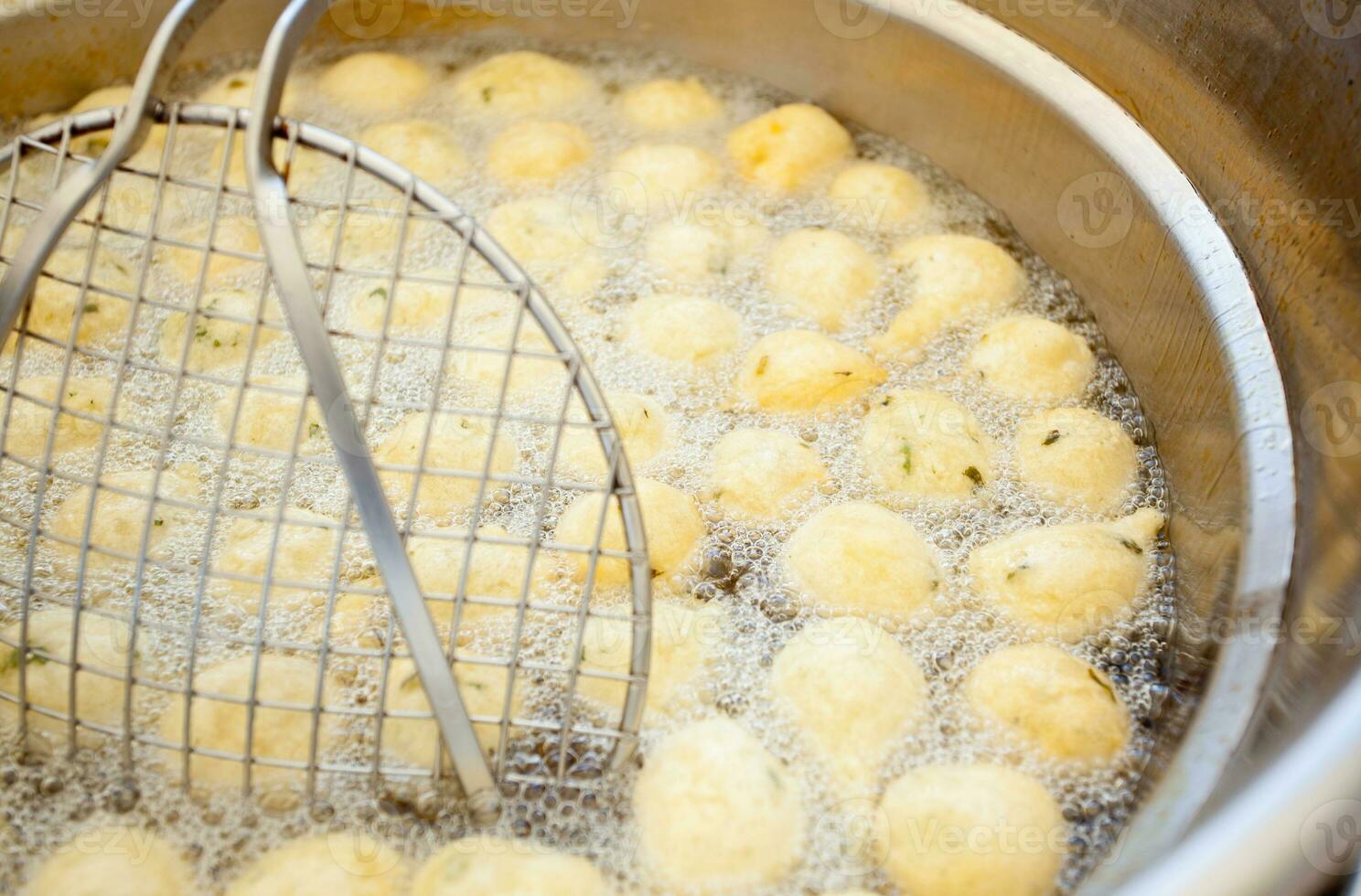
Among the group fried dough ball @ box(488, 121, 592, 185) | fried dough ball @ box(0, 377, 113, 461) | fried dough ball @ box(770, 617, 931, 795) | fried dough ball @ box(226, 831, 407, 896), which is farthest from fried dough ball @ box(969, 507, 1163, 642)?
fried dough ball @ box(0, 377, 113, 461)

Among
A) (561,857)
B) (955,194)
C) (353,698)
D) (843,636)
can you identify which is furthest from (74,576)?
(955,194)

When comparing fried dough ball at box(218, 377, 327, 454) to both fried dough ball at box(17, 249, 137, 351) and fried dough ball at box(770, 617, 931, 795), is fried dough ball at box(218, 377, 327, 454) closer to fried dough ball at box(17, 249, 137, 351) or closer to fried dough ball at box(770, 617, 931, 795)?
fried dough ball at box(17, 249, 137, 351)

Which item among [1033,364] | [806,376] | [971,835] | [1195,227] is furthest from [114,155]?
[1195,227]

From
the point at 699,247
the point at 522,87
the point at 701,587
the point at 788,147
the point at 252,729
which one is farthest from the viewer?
the point at 522,87

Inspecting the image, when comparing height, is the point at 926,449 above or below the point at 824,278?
below

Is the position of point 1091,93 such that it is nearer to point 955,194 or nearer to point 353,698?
point 955,194

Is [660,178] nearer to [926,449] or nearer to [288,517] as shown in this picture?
[926,449]

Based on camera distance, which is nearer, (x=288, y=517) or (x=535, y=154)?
(x=288, y=517)

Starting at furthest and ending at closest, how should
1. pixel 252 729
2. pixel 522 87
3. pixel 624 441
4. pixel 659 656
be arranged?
1. pixel 522 87
2. pixel 624 441
3. pixel 659 656
4. pixel 252 729

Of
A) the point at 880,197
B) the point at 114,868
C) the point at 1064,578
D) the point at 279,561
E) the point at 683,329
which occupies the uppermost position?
the point at 880,197
